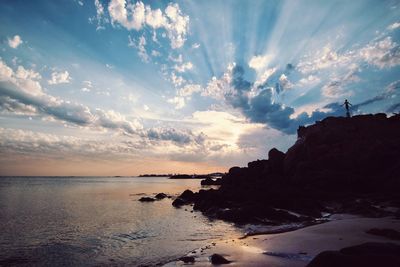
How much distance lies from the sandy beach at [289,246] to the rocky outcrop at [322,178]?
23.7 ft

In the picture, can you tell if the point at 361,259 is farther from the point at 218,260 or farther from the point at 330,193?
the point at 330,193

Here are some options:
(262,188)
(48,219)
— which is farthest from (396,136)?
(48,219)

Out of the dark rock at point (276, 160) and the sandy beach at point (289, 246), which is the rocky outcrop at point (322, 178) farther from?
the sandy beach at point (289, 246)

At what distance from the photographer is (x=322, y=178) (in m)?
43.3

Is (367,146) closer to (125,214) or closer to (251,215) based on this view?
(251,215)

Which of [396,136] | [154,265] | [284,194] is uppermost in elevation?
[396,136]

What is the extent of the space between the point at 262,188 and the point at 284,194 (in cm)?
716

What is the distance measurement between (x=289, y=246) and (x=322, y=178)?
32.7m

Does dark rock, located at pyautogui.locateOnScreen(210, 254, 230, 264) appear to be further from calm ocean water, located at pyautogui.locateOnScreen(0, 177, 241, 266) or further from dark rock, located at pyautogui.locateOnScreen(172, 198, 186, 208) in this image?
dark rock, located at pyautogui.locateOnScreen(172, 198, 186, 208)

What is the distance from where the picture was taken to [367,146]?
4831 cm

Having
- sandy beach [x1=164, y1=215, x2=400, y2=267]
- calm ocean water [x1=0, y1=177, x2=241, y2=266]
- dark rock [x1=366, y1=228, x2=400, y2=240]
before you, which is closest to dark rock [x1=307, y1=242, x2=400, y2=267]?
sandy beach [x1=164, y1=215, x2=400, y2=267]

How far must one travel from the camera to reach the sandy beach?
39.2ft

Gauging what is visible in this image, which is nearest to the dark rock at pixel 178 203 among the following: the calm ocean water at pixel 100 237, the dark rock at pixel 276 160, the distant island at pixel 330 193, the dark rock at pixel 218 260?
the distant island at pixel 330 193

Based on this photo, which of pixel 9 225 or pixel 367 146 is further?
pixel 367 146
